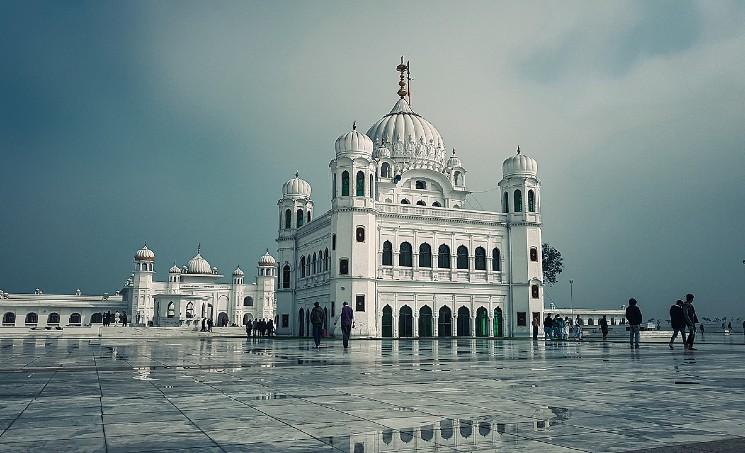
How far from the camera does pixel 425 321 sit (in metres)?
43.7

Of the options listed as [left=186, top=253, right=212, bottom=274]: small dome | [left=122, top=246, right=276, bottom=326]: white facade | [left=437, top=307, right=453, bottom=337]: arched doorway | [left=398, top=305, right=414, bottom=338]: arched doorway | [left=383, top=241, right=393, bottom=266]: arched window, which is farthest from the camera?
[left=186, top=253, right=212, bottom=274]: small dome

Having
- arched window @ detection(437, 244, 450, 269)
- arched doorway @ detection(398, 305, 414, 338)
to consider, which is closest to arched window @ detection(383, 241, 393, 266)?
arched doorway @ detection(398, 305, 414, 338)

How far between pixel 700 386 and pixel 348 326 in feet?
47.3

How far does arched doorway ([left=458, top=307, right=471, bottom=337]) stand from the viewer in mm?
44656

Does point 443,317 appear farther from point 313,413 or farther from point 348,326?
point 313,413

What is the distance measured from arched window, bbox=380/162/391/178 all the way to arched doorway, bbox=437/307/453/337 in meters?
12.4

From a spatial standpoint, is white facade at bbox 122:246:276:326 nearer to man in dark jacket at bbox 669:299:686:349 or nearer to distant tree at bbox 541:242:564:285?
distant tree at bbox 541:242:564:285

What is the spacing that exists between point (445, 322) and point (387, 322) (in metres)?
4.39

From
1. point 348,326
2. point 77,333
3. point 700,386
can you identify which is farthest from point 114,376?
point 77,333

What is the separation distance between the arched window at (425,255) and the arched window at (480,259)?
364 cm

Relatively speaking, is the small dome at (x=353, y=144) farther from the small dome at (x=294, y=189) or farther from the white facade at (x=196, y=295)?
the white facade at (x=196, y=295)

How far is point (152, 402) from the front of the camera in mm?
6301

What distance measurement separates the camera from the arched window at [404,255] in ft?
143

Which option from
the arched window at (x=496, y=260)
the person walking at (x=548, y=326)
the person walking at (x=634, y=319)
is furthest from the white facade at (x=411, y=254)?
the person walking at (x=634, y=319)
